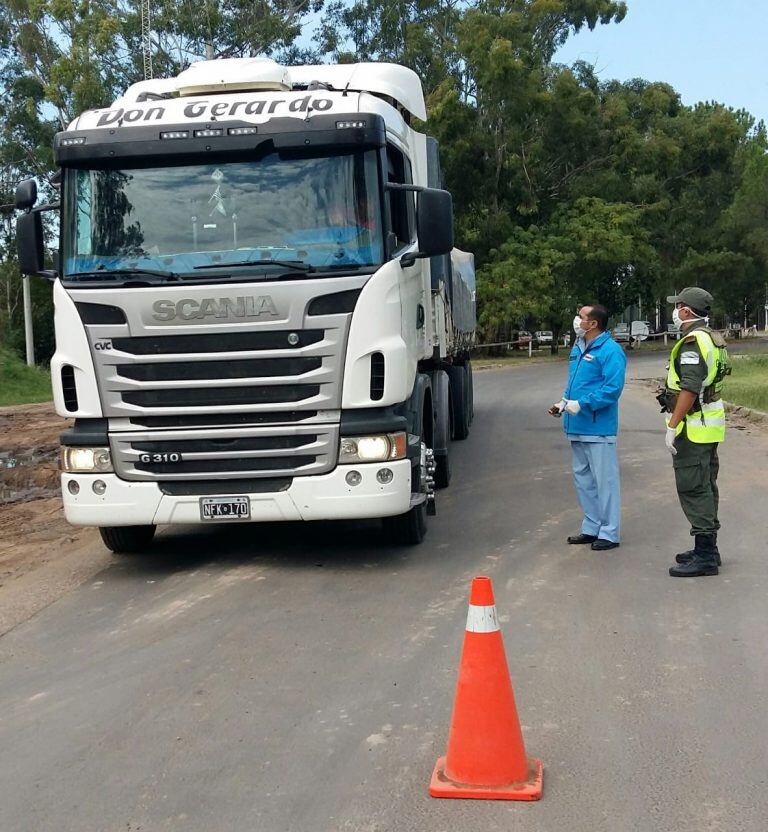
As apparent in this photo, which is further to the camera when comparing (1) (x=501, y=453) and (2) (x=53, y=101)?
(2) (x=53, y=101)

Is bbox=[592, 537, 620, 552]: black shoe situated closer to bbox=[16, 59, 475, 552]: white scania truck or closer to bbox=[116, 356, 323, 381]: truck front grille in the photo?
bbox=[16, 59, 475, 552]: white scania truck

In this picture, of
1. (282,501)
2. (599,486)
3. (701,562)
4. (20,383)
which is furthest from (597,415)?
(20,383)

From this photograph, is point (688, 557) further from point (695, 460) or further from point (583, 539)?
point (583, 539)

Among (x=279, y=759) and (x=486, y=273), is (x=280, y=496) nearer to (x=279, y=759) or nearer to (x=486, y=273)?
(x=279, y=759)

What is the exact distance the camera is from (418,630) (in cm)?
625

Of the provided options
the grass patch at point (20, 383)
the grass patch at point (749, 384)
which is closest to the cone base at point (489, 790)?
the grass patch at point (749, 384)

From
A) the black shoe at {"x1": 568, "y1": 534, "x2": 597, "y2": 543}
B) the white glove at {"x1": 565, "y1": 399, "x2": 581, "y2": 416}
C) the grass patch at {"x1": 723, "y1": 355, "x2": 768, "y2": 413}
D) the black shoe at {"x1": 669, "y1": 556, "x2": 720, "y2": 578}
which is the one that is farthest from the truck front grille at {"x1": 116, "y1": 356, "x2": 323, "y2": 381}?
the grass patch at {"x1": 723, "y1": 355, "x2": 768, "y2": 413}

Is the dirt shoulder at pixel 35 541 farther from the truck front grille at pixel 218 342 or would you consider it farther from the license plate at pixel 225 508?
the truck front grille at pixel 218 342

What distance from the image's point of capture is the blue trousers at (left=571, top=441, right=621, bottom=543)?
27.0 ft

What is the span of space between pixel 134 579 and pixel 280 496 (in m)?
1.36

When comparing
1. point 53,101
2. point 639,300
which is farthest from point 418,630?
point 639,300

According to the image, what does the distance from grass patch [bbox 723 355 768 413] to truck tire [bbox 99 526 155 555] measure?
39.1 ft

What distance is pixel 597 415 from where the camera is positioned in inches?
324

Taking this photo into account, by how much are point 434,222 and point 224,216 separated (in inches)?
58.6
